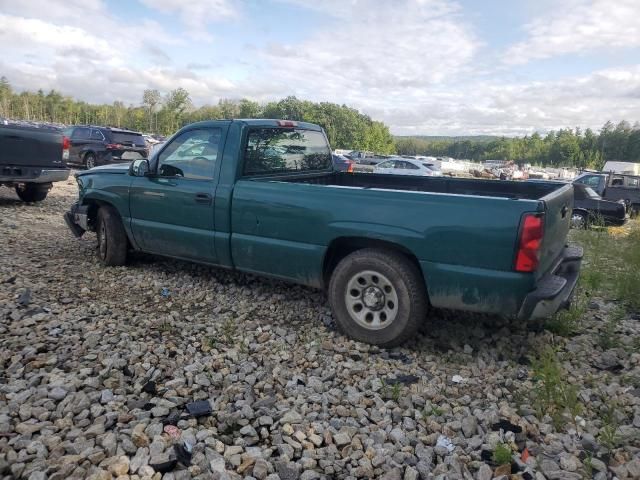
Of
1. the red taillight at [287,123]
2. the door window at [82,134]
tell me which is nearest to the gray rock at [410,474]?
the red taillight at [287,123]

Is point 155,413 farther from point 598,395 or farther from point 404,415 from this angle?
point 598,395

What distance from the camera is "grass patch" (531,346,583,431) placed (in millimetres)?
3027

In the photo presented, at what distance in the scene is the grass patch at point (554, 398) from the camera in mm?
3027

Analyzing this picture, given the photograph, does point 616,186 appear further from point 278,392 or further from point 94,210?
point 278,392

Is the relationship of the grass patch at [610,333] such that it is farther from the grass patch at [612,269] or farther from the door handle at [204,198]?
the door handle at [204,198]

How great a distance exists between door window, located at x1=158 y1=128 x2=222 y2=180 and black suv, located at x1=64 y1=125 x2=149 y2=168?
12.3m

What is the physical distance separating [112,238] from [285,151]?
233 centimetres

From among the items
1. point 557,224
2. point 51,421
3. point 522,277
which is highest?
point 557,224

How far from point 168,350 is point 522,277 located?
2.74 meters

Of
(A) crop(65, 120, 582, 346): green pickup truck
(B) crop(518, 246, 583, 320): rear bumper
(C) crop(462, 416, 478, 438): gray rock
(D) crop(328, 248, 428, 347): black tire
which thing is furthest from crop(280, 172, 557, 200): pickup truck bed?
(C) crop(462, 416, 478, 438): gray rock

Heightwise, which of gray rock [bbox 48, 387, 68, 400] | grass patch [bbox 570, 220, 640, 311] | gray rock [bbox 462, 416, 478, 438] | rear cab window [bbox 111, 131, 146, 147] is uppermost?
rear cab window [bbox 111, 131, 146, 147]

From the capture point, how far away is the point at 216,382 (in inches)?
134

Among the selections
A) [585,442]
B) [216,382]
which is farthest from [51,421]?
[585,442]

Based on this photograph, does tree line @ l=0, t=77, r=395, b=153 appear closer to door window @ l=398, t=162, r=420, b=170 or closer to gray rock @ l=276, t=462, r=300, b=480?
door window @ l=398, t=162, r=420, b=170
